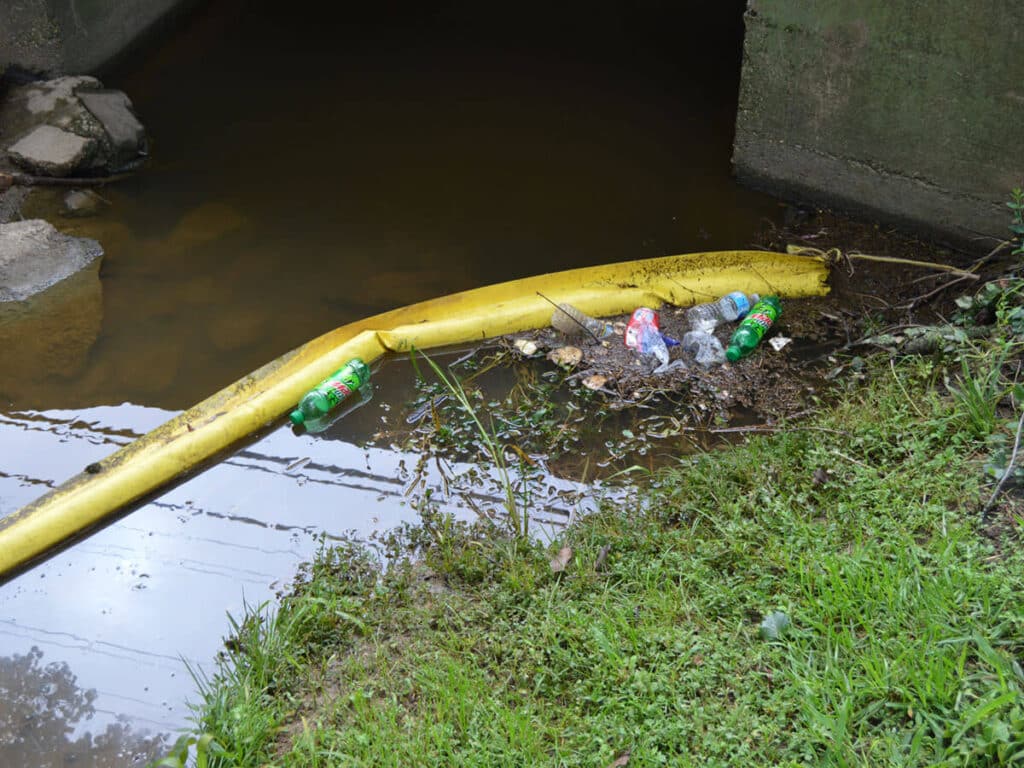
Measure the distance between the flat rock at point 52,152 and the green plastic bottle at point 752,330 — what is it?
418 centimetres

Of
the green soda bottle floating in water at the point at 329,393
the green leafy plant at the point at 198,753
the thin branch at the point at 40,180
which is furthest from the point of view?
the thin branch at the point at 40,180

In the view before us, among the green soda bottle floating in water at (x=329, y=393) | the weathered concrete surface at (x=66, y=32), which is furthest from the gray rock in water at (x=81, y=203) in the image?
the green soda bottle floating in water at (x=329, y=393)

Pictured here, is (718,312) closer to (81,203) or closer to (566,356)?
(566,356)

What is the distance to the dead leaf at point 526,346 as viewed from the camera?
4241 millimetres

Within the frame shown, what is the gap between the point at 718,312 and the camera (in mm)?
4379

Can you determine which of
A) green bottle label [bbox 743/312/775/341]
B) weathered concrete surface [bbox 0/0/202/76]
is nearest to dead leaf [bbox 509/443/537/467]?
green bottle label [bbox 743/312/775/341]

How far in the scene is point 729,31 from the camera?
745 centimetres

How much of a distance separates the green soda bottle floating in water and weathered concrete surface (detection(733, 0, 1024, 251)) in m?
2.77

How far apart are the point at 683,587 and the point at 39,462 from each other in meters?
2.74

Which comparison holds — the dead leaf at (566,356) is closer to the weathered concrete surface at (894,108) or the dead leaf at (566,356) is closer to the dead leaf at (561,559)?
the dead leaf at (561,559)

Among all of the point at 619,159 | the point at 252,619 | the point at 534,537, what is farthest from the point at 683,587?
the point at 619,159

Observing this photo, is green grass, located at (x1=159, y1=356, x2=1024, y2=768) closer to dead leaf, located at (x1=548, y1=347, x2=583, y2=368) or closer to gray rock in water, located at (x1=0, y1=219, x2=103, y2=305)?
dead leaf, located at (x1=548, y1=347, x2=583, y2=368)

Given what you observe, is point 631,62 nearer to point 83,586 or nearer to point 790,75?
point 790,75

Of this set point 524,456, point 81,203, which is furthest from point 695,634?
point 81,203
